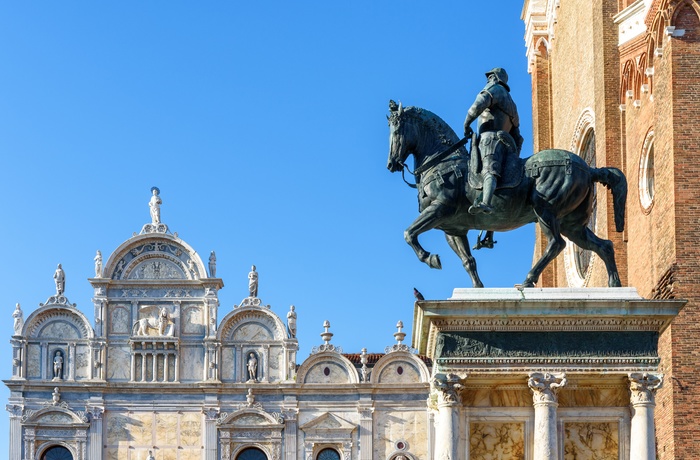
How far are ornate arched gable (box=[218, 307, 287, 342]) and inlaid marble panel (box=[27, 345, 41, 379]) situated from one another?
4.88 metres

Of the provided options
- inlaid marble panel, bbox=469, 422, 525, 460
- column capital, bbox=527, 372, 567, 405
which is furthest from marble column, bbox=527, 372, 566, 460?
inlaid marble panel, bbox=469, 422, 525, 460

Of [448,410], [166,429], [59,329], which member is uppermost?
[59,329]

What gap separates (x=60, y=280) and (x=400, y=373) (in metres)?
9.50

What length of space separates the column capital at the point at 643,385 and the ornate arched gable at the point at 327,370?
1155 inches

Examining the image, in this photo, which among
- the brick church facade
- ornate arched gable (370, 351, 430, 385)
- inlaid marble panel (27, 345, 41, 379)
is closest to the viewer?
the brick church facade

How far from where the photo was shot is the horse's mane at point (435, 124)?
58.9 feet

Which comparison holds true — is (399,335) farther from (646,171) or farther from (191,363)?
(646,171)

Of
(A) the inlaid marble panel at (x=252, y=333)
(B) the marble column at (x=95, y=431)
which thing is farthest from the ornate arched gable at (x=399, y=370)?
→ (B) the marble column at (x=95, y=431)

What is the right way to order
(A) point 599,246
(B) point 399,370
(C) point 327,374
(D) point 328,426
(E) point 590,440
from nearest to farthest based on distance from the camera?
1. (E) point 590,440
2. (A) point 599,246
3. (D) point 328,426
4. (B) point 399,370
5. (C) point 327,374

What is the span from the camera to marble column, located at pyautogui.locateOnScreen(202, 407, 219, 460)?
1770 inches

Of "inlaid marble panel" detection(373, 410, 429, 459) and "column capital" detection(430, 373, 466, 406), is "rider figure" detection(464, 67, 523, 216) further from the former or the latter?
"inlaid marble panel" detection(373, 410, 429, 459)

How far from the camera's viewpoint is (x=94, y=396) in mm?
45625

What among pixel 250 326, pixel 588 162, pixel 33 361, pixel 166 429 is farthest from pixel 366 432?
pixel 588 162

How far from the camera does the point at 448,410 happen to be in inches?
644
